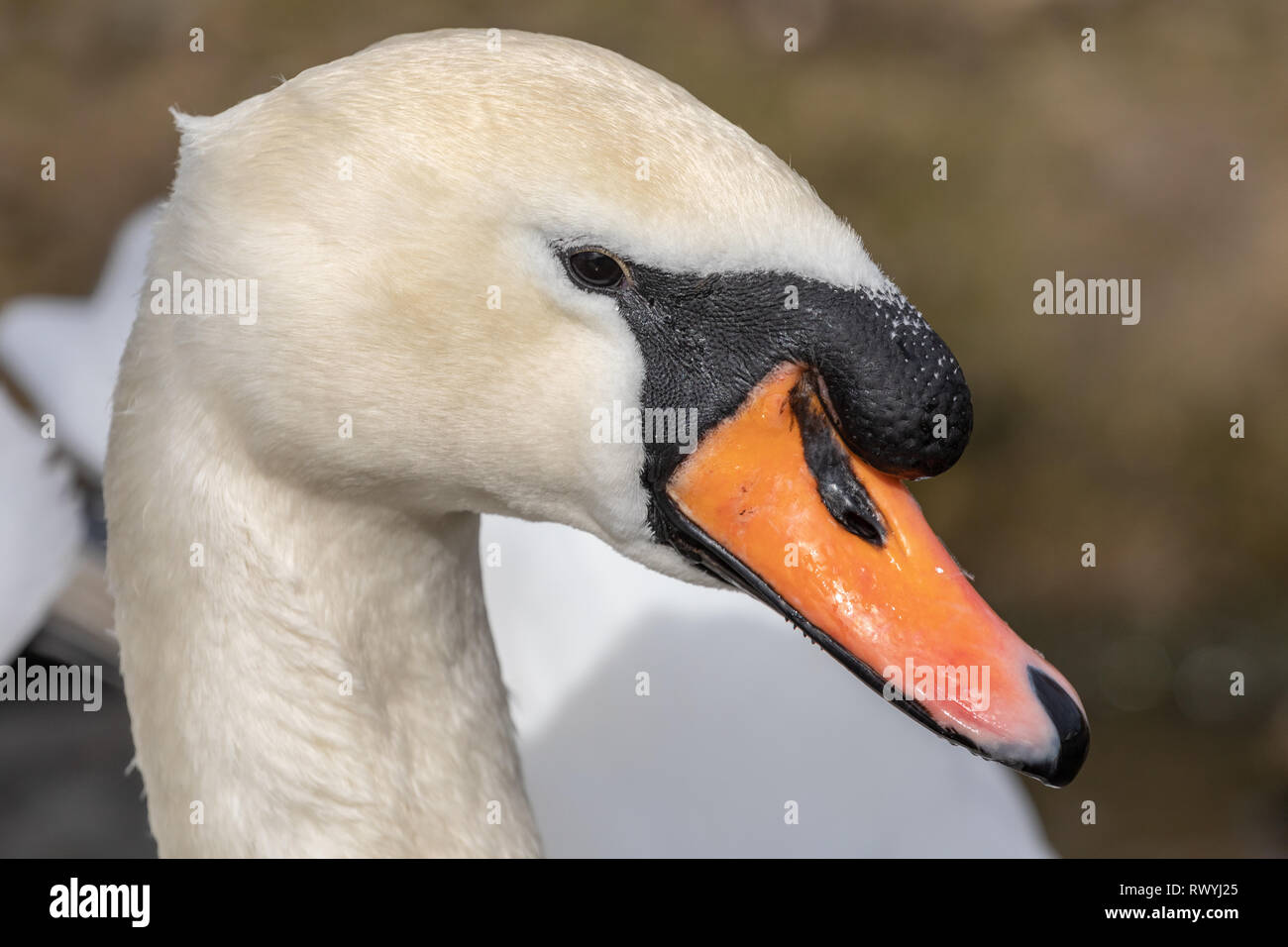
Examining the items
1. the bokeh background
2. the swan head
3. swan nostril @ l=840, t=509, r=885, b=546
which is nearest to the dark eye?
the swan head

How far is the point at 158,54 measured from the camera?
18.1 feet

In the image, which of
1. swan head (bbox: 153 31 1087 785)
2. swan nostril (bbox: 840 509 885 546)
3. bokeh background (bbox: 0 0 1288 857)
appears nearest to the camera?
swan head (bbox: 153 31 1087 785)

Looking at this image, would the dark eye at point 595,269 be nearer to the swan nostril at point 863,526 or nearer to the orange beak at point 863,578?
the orange beak at point 863,578

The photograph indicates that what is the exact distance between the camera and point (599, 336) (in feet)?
5.42

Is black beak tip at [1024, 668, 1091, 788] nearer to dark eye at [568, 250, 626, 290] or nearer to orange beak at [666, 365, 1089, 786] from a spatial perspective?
orange beak at [666, 365, 1089, 786]

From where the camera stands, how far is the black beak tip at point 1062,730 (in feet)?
5.48

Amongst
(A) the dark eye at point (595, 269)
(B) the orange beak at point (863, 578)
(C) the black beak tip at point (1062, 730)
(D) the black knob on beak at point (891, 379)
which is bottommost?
(C) the black beak tip at point (1062, 730)

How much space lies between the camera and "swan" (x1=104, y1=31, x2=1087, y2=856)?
159cm

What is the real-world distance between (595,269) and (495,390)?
0.20 meters

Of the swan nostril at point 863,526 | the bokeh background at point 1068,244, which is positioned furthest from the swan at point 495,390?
the bokeh background at point 1068,244

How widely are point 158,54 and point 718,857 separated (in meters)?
4.02

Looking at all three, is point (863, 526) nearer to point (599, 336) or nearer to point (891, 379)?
point (891, 379)

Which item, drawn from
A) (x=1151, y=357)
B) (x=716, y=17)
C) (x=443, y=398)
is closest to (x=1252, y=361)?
(x=1151, y=357)

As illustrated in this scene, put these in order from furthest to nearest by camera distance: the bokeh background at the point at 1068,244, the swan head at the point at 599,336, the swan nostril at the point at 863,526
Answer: the bokeh background at the point at 1068,244 < the swan nostril at the point at 863,526 < the swan head at the point at 599,336
